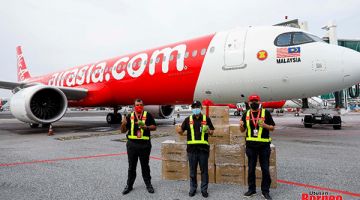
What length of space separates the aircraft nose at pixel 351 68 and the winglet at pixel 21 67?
27489mm

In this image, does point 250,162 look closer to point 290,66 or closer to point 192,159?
Answer: point 192,159

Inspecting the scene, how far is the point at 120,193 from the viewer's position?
4.23m

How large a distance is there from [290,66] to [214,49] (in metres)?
2.82

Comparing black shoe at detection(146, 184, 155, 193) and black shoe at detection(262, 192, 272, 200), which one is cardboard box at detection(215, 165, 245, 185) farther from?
black shoe at detection(146, 184, 155, 193)

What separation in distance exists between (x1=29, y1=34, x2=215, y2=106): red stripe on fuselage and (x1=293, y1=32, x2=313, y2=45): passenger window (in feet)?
10.3

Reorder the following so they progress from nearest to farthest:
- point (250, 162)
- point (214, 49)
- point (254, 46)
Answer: point (250, 162) < point (254, 46) < point (214, 49)

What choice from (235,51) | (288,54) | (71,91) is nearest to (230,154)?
(288,54)

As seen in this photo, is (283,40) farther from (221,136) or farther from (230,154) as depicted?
(230,154)

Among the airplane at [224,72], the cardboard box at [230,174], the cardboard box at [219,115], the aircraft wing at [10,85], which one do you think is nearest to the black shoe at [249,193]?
the cardboard box at [230,174]

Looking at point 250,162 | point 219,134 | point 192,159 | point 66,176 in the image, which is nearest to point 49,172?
point 66,176

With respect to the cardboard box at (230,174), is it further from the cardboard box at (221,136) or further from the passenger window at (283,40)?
the passenger window at (283,40)

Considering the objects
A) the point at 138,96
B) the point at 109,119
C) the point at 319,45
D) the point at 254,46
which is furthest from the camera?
the point at 109,119

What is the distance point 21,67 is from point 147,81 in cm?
2131

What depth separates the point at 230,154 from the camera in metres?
4.71
